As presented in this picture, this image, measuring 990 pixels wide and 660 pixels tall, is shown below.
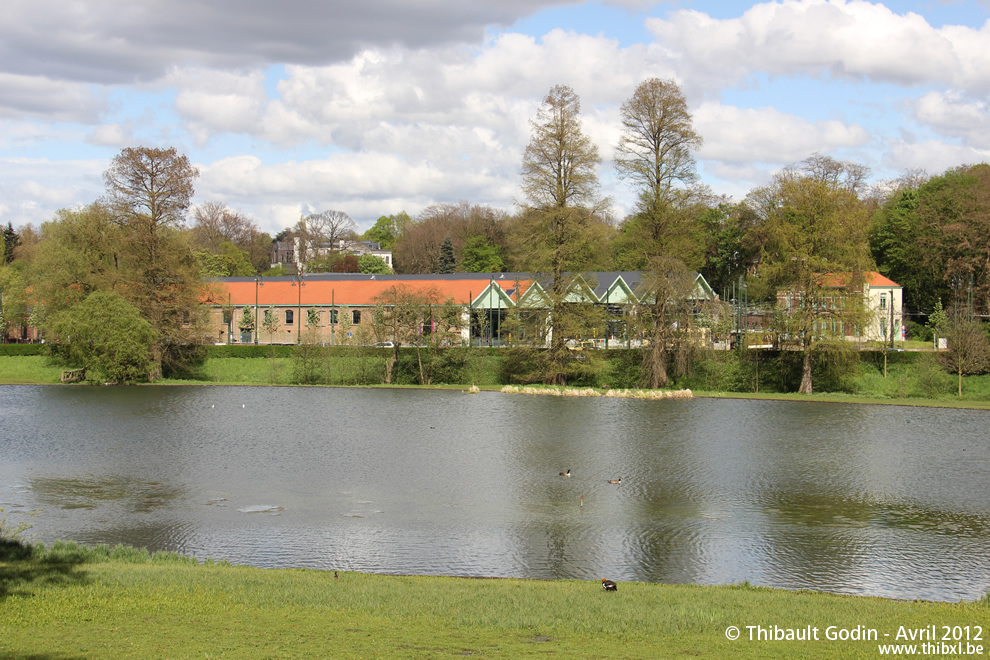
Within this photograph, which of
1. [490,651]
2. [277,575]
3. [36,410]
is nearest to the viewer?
[490,651]

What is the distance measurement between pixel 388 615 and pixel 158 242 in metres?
44.9

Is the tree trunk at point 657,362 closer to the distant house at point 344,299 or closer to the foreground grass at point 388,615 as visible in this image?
the distant house at point 344,299

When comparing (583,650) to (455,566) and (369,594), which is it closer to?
(369,594)

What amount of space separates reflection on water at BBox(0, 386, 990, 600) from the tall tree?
14132mm

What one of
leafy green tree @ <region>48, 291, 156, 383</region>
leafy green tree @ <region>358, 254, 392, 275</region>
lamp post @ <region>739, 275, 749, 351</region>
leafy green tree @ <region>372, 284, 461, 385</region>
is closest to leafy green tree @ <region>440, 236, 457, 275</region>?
leafy green tree @ <region>358, 254, 392, 275</region>

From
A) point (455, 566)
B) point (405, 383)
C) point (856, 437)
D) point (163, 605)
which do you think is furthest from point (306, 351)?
point (163, 605)

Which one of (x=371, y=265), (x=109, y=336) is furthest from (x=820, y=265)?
(x=371, y=265)

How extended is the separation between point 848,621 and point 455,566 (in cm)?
667

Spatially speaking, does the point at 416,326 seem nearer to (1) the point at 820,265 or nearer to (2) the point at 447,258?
(1) the point at 820,265

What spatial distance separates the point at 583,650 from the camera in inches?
374

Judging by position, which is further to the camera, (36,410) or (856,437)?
(36,410)

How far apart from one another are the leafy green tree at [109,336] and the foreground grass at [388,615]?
37524 millimetres

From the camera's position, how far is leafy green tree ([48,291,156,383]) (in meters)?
47.8

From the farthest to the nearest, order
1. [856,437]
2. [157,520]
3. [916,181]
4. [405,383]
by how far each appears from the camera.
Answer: [916,181], [405,383], [856,437], [157,520]
